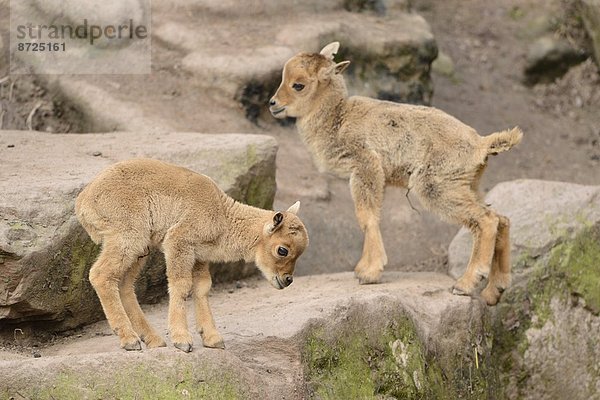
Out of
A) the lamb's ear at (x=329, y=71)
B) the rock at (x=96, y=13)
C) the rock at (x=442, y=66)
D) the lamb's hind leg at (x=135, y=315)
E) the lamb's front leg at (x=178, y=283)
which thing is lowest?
the rock at (x=442, y=66)

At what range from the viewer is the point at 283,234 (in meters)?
8.65

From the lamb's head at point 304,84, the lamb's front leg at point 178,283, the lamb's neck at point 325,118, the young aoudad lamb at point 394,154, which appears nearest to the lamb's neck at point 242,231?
the lamb's front leg at point 178,283

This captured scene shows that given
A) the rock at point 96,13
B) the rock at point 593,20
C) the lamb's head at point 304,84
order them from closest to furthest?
1. the lamb's head at point 304,84
2. the rock at point 96,13
3. the rock at point 593,20

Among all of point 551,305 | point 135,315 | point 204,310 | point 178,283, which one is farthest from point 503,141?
point 135,315

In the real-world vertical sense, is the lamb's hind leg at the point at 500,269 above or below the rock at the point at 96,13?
below

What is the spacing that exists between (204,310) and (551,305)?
15.6 feet

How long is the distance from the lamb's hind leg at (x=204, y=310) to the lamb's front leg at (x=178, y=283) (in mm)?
172

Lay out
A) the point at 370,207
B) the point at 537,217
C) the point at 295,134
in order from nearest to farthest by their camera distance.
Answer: the point at 370,207 → the point at 537,217 → the point at 295,134

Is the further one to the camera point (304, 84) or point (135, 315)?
point (304, 84)

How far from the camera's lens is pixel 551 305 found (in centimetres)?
1142

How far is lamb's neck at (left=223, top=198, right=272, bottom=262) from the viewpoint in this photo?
8733 millimetres

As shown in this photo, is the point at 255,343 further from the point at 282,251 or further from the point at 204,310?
the point at 282,251

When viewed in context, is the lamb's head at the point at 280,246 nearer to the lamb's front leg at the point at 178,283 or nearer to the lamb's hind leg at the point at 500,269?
the lamb's front leg at the point at 178,283

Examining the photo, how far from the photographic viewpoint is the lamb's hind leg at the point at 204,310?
8.16 metres
